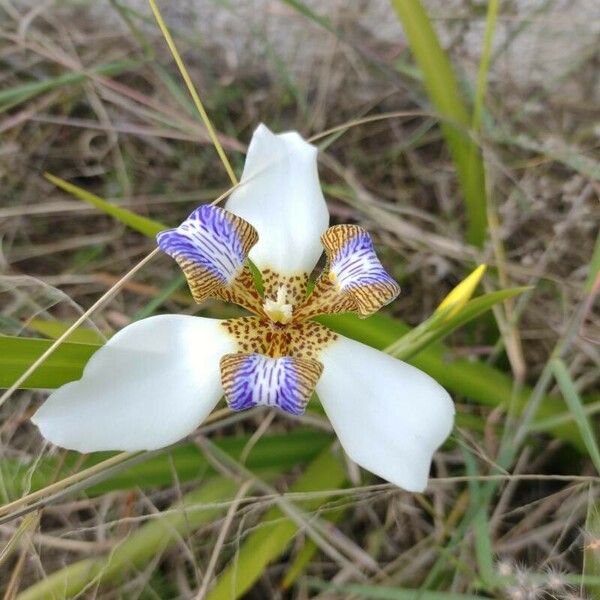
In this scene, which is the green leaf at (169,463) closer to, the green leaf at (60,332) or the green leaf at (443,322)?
the green leaf at (60,332)

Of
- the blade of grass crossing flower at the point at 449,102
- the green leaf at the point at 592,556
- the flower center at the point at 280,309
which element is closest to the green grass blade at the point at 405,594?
the green leaf at the point at 592,556

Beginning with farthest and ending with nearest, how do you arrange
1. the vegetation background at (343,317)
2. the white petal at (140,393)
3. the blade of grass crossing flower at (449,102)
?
the blade of grass crossing flower at (449,102)
the vegetation background at (343,317)
the white petal at (140,393)

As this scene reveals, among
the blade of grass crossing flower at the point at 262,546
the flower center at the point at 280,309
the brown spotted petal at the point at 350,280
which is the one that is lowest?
the blade of grass crossing flower at the point at 262,546

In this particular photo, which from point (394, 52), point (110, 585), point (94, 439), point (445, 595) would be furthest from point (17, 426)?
point (394, 52)

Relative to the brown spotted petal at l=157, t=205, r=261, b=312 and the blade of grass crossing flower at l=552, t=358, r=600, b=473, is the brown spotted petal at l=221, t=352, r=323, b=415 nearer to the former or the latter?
the brown spotted petal at l=157, t=205, r=261, b=312

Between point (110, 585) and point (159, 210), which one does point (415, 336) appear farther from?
point (159, 210)

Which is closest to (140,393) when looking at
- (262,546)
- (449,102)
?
(262,546)

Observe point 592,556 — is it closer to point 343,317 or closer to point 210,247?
point 343,317

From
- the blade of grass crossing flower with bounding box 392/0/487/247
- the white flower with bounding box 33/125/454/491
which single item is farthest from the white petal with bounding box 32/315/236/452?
the blade of grass crossing flower with bounding box 392/0/487/247

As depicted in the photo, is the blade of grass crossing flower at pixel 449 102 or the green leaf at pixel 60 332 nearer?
the green leaf at pixel 60 332
